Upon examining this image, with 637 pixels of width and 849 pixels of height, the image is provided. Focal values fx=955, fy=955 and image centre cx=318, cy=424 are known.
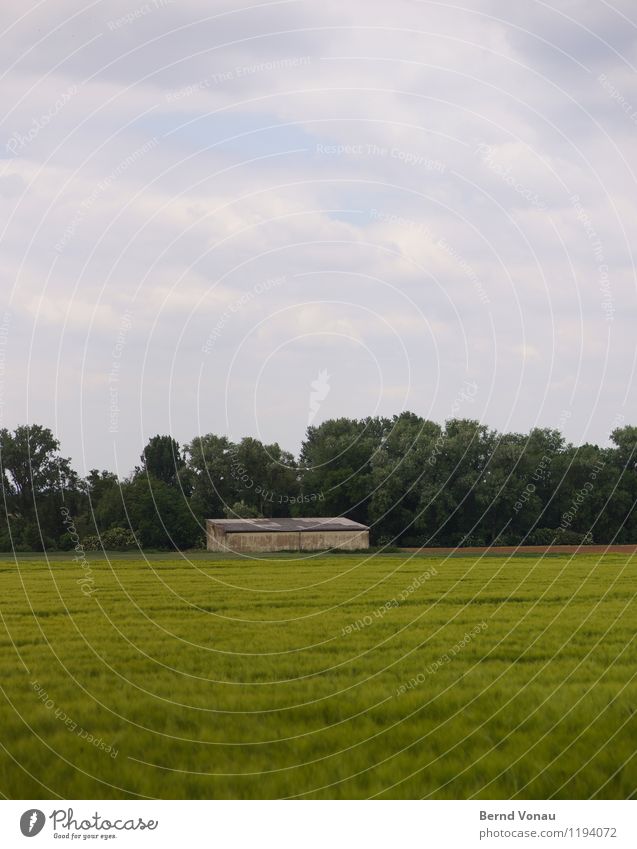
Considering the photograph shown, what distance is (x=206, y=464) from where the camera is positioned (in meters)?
83.6

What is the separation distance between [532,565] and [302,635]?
1399 inches

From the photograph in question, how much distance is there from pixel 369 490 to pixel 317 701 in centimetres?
7461

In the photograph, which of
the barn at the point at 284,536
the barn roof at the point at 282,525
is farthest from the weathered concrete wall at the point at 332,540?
the barn roof at the point at 282,525

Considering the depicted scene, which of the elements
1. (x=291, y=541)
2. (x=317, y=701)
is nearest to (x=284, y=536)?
(x=291, y=541)

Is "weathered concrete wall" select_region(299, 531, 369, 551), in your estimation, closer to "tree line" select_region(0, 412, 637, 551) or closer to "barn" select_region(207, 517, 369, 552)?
"barn" select_region(207, 517, 369, 552)

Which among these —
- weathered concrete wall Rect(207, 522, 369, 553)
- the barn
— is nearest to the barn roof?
the barn

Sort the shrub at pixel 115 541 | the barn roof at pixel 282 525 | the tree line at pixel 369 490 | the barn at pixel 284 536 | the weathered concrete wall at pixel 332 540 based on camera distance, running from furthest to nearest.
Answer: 1. the tree line at pixel 369 490
2. the weathered concrete wall at pixel 332 540
3. the barn roof at pixel 282 525
4. the barn at pixel 284 536
5. the shrub at pixel 115 541

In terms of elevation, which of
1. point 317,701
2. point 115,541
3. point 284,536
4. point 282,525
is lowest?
point 317,701

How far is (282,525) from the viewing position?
256ft

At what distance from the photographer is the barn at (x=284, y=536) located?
246 ft

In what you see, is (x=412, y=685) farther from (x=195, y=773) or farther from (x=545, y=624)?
(x=545, y=624)

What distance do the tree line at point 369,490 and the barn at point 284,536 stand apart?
13.6ft

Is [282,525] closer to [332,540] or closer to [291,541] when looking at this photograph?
[291,541]

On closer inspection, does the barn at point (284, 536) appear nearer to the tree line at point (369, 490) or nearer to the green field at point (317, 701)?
the tree line at point (369, 490)
